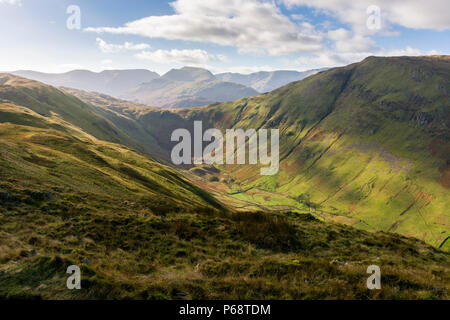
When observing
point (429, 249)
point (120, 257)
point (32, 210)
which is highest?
point (32, 210)

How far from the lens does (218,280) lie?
39.7 feet

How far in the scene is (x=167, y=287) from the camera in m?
10.8

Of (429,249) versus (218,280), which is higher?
(218,280)
